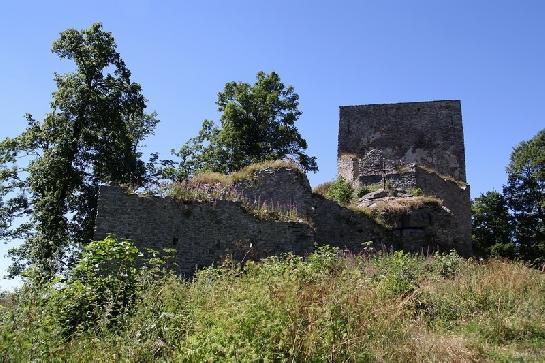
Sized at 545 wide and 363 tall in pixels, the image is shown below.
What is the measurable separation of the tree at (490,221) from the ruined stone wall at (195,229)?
20513mm

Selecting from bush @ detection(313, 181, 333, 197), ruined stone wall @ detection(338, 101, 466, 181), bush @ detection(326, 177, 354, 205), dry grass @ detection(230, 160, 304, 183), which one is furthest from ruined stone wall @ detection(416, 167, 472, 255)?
dry grass @ detection(230, 160, 304, 183)

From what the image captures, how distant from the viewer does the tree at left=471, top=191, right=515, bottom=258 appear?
3262 cm

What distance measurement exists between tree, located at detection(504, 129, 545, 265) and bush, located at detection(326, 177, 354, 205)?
1394 cm

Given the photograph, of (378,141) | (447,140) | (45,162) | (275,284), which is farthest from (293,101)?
(275,284)

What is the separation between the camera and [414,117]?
28.8 m

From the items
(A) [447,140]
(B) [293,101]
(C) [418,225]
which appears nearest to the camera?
(C) [418,225]

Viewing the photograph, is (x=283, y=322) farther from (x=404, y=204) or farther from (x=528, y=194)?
(x=528, y=194)

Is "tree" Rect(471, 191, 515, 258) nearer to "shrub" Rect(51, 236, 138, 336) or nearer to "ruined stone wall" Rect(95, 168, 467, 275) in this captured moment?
"ruined stone wall" Rect(95, 168, 467, 275)

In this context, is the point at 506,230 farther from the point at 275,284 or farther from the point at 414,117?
A: the point at 275,284

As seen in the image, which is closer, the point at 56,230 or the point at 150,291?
the point at 150,291

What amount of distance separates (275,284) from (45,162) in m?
15.2

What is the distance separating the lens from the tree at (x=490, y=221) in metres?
32.6

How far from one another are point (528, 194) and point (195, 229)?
2622 cm

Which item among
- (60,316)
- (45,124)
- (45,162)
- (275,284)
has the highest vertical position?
(45,124)
